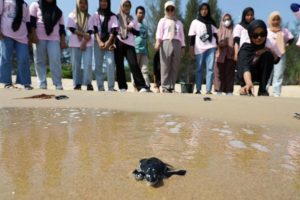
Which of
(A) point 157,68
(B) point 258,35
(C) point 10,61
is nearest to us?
(B) point 258,35

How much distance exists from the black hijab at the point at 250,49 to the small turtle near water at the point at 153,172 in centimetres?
390

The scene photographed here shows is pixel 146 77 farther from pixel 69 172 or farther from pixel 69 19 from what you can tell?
pixel 69 172

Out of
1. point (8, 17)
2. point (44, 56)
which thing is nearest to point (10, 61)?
point (44, 56)

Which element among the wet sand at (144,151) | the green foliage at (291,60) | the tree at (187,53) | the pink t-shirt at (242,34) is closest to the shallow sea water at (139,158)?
the wet sand at (144,151)

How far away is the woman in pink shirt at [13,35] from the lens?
5.80 m

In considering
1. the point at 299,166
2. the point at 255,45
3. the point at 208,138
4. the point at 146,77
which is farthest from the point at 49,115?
the point at 146,77

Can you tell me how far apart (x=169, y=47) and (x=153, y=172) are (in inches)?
201

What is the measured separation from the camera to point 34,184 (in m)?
1.45

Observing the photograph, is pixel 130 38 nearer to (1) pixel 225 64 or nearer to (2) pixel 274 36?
(1) pixel 225 64

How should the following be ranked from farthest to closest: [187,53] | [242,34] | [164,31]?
→ [187,53] < [164,31] < [242,34]

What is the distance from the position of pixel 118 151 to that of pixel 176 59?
4.68 metres

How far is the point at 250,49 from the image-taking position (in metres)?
5.43

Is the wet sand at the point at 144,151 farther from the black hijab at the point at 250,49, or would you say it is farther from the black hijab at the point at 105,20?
the black hijab at the point at 105,20

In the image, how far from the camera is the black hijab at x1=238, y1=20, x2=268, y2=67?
5.20 meters
